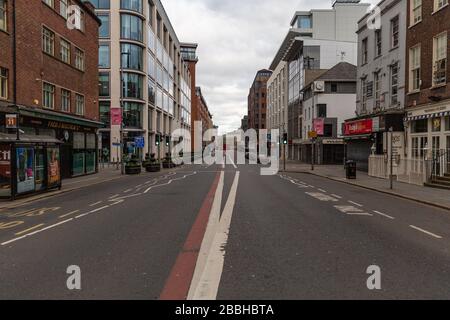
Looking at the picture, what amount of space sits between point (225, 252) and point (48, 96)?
22.4m

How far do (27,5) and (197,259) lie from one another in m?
21.7

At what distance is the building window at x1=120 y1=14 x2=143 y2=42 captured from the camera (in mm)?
51500

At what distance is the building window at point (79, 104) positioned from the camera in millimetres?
29562

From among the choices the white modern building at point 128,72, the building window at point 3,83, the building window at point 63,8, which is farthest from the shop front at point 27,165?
the white modern building at point 128,72

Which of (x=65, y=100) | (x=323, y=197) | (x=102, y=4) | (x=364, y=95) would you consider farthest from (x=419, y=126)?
(x=102, y=4)

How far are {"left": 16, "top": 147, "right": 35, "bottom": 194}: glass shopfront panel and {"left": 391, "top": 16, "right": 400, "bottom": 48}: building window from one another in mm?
23132

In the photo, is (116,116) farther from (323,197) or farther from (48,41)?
(323,197)

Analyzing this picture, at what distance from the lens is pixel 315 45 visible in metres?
54.5

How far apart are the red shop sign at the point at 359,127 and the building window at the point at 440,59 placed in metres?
7.66

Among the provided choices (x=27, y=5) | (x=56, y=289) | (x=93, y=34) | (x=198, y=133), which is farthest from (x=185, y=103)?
(x=56, y=289)

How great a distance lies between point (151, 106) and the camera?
186 ft

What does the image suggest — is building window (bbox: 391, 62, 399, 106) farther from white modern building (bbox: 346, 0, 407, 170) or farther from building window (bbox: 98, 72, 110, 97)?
building window (bbox: 98, 72, 110, 97)

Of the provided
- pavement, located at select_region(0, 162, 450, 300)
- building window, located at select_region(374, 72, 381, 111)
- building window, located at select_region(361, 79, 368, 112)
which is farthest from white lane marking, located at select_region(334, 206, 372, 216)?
building window, located at select_region(361, 79, 368, 112)

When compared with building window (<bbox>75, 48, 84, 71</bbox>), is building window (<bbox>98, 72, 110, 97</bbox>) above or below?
above
